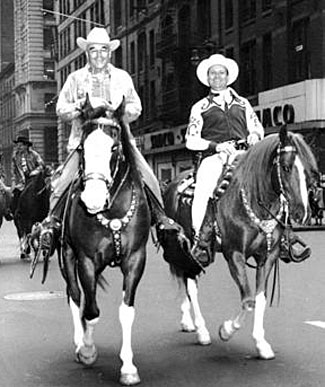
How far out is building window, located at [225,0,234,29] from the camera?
4229 cm

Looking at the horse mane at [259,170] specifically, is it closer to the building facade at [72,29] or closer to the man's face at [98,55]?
the man's face at [98,55]

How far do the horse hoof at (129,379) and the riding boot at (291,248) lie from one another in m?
2.05

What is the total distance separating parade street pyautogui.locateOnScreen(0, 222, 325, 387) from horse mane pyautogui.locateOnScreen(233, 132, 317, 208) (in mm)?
1495

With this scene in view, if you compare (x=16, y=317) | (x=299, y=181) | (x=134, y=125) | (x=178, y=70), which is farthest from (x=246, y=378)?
(x=134, y=125)

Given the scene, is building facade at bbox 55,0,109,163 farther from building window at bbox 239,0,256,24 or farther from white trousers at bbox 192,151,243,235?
white trousers at bbox 192,151,243,235

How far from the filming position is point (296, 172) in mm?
7543

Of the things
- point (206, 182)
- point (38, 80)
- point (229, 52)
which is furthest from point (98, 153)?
→ point (38, 80)

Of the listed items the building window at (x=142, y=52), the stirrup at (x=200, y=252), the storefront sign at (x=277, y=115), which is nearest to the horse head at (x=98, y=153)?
the stirrup at (x=200, y=252)

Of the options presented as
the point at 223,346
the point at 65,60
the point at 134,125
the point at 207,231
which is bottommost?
the point at 223,346

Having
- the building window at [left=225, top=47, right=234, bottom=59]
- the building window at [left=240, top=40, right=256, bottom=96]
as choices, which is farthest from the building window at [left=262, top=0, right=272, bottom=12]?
the building window at [left=225, top=47, right=234, bottom=59]

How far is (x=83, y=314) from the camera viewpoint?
295 inches

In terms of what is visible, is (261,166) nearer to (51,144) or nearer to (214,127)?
(214,127)

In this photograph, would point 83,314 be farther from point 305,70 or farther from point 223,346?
point 305,70

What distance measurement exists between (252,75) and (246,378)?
34.1 m
